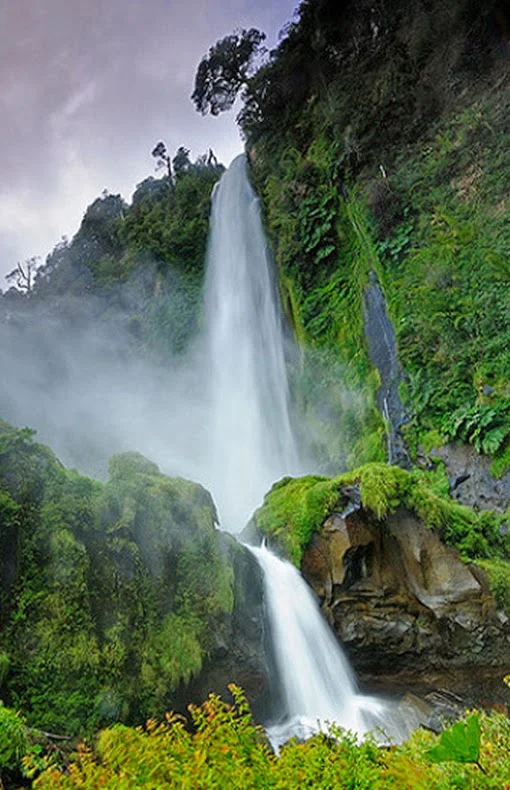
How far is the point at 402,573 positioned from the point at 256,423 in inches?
428

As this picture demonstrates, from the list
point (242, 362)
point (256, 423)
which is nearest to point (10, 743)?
point (256, 423)

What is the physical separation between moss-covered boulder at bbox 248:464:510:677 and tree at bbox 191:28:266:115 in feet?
70.2

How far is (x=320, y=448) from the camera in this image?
16.2m

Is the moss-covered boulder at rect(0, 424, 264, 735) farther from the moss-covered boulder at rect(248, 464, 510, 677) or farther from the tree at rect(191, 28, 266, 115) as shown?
the tree at rect(191, 28, 266, 115)

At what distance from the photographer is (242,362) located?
20.3 m

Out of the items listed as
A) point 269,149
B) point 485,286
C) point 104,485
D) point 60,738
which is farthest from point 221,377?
point 60,738

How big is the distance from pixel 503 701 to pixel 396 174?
1368 centimetres

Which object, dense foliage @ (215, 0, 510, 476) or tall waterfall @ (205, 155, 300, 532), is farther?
tall waterfall @ (205, 155, 300, 532)

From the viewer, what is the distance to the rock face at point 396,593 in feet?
26.0

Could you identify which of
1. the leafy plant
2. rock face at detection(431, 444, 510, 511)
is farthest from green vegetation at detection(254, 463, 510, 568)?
the leafy plant

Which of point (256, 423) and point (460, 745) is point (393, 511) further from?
point (256, 423)

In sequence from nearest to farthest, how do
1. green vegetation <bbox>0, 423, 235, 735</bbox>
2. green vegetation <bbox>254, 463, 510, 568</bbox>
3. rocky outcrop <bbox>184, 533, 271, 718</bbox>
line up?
green vegetation <bbox>0, 423, 235, 735</bbox> < rocky outcrop <bbox>184, 533, 271, 718</bbox> < green vegetation <bbox>254, 463, 510, 568</bbox>

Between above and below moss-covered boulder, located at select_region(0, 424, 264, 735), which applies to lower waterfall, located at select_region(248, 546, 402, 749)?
below

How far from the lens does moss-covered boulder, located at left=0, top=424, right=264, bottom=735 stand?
522 cm
